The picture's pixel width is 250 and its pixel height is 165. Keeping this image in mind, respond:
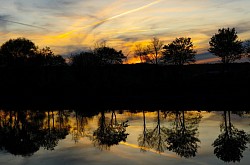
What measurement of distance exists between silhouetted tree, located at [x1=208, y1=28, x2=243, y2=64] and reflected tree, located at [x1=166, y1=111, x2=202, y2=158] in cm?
7290

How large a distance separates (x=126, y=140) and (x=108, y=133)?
11.8 feet

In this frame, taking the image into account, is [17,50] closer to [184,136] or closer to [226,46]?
[226,46]

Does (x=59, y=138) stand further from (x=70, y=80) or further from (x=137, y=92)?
(x=70, y=80)

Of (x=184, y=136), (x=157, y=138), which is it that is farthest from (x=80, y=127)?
(x=184, y=136)

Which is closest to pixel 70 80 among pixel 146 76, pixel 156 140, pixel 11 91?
pixel 11 91

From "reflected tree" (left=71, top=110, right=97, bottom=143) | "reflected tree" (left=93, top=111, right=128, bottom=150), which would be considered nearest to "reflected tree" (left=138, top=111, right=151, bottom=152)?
"reflected tree" (left=93, top=111, right=128, bottom=150)

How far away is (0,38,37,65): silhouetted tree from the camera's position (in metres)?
103

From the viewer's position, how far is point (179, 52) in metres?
115

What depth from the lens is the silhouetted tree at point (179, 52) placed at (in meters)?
115

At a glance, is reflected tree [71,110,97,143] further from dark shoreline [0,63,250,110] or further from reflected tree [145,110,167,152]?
dark shoreline [0,63,250,110]

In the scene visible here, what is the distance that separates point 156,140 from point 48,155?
23.8 ft

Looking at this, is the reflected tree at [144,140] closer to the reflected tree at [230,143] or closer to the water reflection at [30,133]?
the reflected tree at [230,143]

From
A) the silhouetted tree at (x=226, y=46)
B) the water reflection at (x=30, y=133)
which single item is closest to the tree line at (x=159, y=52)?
the silhouetted tree at (x=226, y=46)

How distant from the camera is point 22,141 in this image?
22.3 metres
